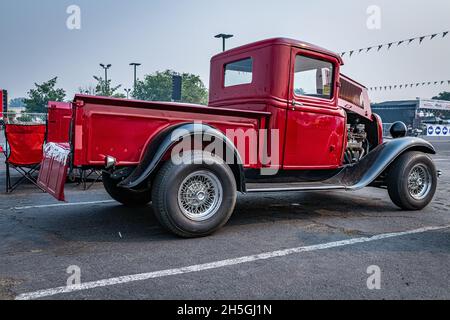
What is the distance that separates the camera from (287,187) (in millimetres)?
4625

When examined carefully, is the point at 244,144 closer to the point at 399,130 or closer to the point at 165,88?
the point at 399,130

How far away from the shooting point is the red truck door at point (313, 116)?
4875 millimetres

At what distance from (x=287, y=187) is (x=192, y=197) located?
1232mm

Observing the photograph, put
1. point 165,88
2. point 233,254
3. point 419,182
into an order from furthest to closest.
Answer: point 165,88 → point 419,182 → point 233,254

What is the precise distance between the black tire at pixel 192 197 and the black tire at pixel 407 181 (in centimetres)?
257

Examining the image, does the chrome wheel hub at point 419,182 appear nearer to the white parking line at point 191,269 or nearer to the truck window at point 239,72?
the white parking line at point 191,269

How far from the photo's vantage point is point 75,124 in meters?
3.55

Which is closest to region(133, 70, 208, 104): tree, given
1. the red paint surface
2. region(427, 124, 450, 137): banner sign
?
region(427, 124, 450, 137): banner sign

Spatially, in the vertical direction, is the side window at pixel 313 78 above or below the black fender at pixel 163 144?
above

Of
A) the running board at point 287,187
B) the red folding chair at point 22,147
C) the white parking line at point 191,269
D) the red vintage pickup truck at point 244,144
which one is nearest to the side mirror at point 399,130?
the red vintage pickup truck at point 244,144

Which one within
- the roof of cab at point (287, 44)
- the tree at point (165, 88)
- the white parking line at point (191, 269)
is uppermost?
the tree at point (165, 88)

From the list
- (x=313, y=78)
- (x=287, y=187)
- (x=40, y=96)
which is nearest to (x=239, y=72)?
(x=313, y=78)
